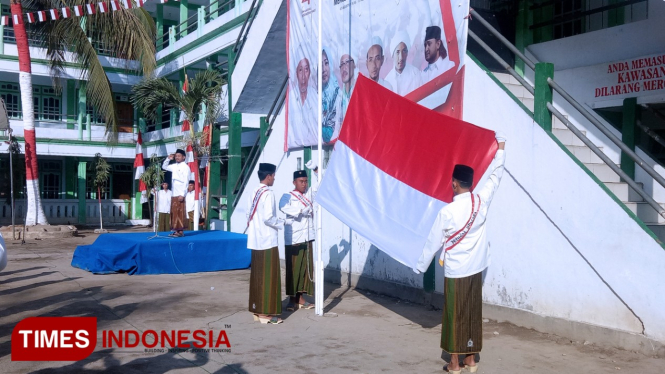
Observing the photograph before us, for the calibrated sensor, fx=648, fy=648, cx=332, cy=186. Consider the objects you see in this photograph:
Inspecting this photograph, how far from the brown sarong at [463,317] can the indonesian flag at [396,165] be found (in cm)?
80

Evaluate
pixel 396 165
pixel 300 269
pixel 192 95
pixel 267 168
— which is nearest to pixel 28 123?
pixel 192 95

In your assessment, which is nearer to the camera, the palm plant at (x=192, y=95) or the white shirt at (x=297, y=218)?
the white shirt at (x=297, y=218)

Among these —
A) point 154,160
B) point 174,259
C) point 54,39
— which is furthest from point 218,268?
point 154,160

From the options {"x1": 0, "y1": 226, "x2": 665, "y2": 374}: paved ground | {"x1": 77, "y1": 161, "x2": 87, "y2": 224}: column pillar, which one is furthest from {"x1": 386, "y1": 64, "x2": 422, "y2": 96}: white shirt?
{"x1": 77, "y1": 161, "x2": 87, "y2": 224}: column pillar

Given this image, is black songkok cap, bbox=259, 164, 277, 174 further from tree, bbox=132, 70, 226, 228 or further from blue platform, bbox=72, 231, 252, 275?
tree, bbox=132, 70, 226, 228

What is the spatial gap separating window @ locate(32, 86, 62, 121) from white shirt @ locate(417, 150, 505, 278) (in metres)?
23.9

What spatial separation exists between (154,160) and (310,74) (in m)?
15.5

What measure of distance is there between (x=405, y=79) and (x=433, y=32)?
77 cm

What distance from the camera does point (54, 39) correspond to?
18750mm

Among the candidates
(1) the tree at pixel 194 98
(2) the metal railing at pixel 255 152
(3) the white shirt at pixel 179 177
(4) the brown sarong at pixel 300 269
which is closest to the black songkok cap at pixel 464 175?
(4) the brown sarong at pixel 300 269

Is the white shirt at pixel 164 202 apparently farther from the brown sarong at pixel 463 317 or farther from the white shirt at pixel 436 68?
the brown sarong at pixel 463 317

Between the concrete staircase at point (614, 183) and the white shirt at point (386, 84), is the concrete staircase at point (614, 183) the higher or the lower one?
the lower one

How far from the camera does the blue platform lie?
1124cm

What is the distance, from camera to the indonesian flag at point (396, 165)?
6.28 metres
